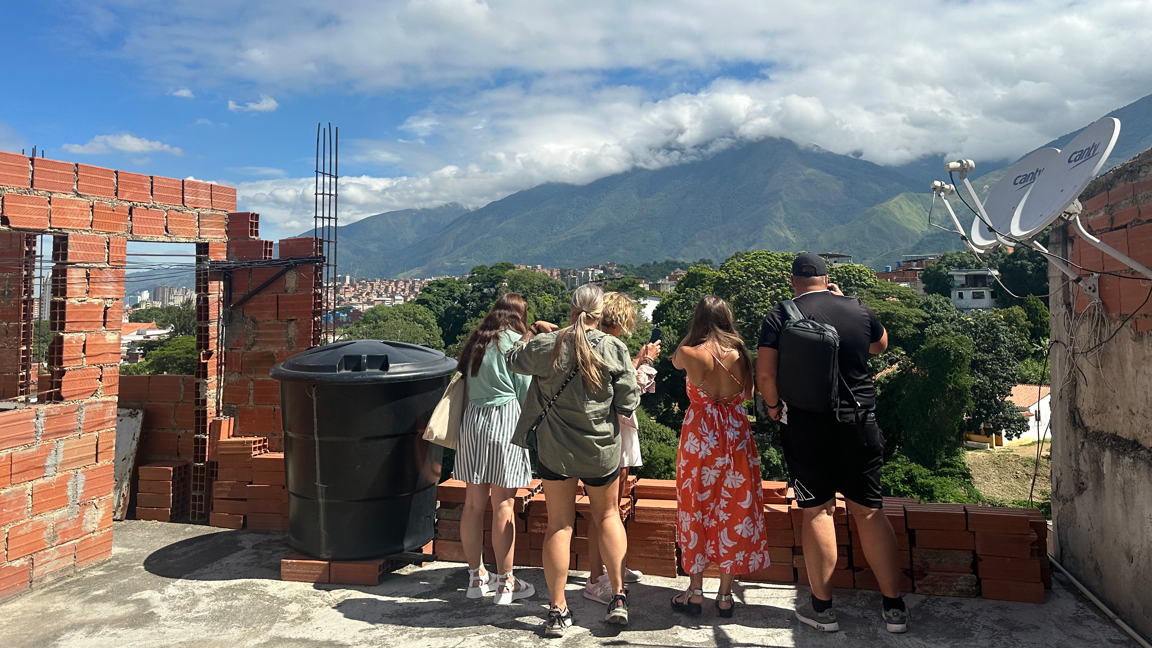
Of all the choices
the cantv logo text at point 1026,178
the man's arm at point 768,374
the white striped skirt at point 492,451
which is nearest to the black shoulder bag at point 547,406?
the white striped skirt at point 492,451

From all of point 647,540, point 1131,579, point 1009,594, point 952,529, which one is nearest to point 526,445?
point 647,540

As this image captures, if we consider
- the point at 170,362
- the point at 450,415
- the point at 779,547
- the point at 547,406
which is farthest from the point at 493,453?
the point at 170,362

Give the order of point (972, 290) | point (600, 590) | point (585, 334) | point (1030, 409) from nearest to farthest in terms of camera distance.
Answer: point (585, 334) → point (600, 590) → point (1030, 409) → point (972, 290)

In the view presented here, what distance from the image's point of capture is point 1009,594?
360 cm

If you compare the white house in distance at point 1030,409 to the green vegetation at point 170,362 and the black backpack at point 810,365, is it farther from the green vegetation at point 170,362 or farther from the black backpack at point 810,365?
the green vegetation at point 170,362

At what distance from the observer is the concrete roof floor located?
3248 mm

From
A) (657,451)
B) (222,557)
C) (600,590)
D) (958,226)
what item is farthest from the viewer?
(657,451)

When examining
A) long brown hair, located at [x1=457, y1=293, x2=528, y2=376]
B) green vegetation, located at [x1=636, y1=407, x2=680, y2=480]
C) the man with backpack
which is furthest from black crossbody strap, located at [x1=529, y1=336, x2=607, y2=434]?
green vegetation, located at [x1=636, y1=407, x2=680, y2=480]

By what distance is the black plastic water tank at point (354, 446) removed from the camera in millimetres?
4039

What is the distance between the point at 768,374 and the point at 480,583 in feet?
6.46

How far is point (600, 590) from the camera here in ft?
12.2

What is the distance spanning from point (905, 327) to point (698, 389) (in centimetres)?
3646

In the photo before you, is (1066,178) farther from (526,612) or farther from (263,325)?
(263,325)

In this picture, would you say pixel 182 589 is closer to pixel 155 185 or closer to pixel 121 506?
pixel 121 506
